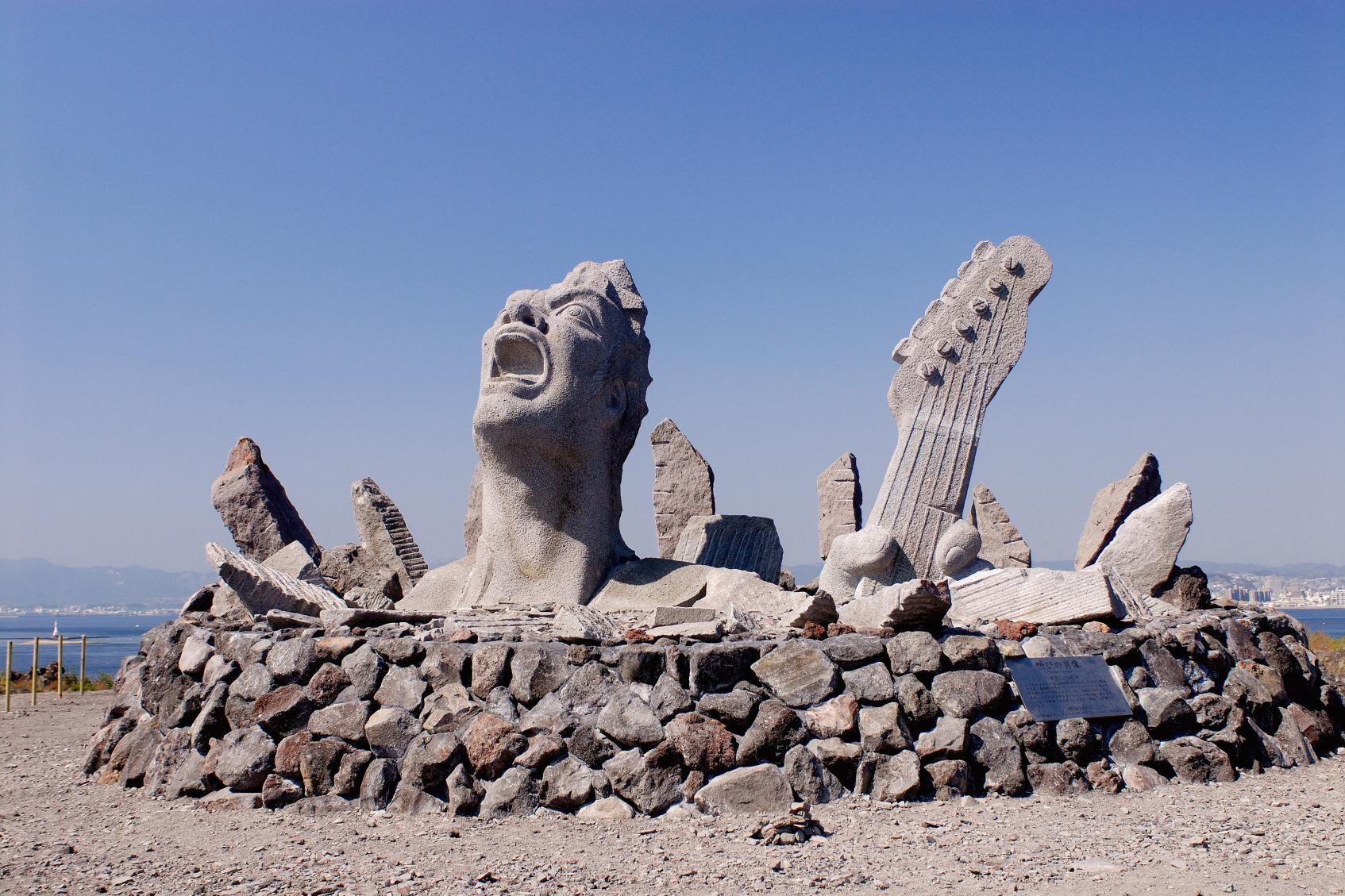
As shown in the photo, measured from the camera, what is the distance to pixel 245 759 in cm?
456

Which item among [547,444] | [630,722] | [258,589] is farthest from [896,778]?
[258,589]

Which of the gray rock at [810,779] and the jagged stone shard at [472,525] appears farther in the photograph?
the jagged stone shard at [472,525]

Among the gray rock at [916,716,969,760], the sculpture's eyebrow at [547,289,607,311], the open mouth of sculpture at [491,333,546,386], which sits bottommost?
the gray rock at [916,716,969,760]

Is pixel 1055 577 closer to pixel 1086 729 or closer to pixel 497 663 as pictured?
pixel 1086 729

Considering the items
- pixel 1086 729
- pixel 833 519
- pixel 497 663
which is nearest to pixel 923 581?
pixel 1086 729

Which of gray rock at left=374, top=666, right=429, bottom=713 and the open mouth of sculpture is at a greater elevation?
the open mouth of sculpture

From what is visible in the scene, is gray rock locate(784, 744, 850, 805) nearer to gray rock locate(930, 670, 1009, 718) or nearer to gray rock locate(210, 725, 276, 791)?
gray rock locate(930, 670, 1009, 718)

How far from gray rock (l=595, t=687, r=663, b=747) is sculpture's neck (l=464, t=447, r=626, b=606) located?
6.04 feet

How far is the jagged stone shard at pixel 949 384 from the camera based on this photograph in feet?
23.3

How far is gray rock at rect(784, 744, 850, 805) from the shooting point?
418cm

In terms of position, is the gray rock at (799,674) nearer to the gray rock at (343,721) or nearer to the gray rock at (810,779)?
the gray rock at (810,779)

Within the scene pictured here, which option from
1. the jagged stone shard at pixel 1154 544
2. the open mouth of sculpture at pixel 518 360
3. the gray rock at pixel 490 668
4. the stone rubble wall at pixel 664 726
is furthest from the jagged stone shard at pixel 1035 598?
the open mouth of sculpture at pixel 518 360

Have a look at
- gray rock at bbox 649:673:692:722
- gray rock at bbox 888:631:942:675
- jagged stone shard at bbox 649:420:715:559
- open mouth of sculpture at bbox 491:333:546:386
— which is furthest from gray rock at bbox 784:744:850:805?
jagged stone shard at bbox 649:420:715:559

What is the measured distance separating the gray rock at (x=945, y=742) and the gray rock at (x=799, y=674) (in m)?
0.40
